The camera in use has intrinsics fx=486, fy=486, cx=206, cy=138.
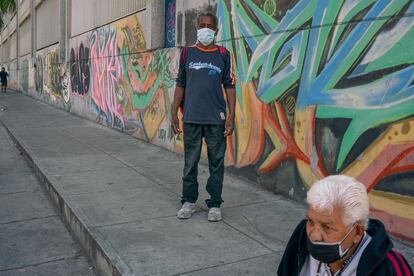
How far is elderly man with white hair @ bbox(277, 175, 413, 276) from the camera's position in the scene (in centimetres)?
173

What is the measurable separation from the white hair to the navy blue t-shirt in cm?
245

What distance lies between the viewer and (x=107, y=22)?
462 inches

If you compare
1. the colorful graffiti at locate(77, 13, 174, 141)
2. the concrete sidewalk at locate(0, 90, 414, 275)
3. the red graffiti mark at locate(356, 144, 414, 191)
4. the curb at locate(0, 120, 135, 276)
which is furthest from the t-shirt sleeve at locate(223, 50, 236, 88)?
the colorful graffiti at locate(77, 13, 174, 141)

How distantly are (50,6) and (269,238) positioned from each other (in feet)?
60.8

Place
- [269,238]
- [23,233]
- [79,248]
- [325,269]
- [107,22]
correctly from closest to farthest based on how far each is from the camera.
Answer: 1. [325,269]
2. [269,238]
3. [79,248]
4. [23,233]
5. [107,22]

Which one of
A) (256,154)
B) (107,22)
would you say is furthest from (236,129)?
(107,22)

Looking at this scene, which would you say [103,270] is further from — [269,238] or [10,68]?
[10,68]

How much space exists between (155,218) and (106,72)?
26.0 feet

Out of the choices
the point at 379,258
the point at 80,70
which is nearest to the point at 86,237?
the point at 379,258

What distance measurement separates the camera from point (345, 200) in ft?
5.76

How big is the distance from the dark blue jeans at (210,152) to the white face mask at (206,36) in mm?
721

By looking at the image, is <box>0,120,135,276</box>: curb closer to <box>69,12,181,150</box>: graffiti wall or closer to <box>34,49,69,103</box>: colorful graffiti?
<box>69,12,181,150</box>: graffiti wall

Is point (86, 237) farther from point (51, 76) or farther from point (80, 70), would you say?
point (51, 76)

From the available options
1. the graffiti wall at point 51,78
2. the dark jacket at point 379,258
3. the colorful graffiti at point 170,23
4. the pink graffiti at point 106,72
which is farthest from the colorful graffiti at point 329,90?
the graffiti wall at point 51,78
